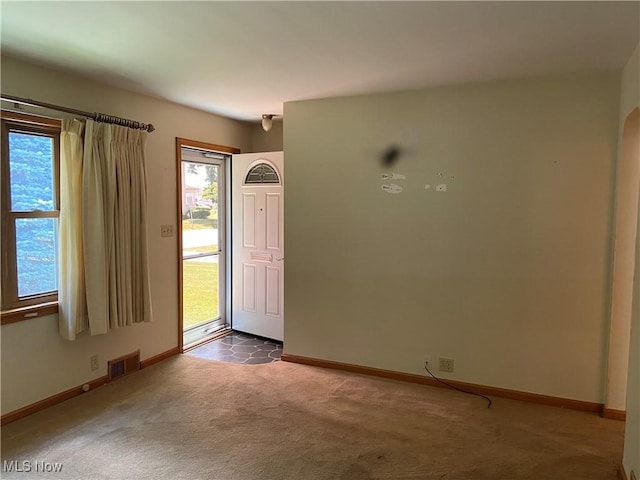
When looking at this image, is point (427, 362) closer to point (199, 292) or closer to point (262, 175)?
point (262, 175)

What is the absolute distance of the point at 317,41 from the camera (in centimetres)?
232

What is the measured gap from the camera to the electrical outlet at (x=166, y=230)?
3.88 m

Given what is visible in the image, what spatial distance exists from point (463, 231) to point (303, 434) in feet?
6.06

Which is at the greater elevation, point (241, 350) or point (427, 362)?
point (427, 362)

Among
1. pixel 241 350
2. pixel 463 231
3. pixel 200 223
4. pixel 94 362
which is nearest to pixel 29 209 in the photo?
pixel 94 362

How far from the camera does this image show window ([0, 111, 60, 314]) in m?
2.75

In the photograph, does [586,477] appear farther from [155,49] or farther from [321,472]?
[155,49]

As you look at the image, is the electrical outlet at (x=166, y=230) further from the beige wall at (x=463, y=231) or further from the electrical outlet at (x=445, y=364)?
the electrical outlet at (x=445, y=364)

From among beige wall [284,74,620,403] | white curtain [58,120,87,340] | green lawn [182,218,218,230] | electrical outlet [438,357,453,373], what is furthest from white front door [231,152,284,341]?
white curtain [58,120,87,340]

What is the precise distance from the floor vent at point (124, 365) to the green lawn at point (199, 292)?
107 cm

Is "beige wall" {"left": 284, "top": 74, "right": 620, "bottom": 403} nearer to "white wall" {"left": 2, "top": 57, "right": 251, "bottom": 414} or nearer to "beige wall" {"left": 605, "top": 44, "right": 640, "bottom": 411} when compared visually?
"beige wall" {"left": 605, "top": 44, "right": 640, "bottom": 411}

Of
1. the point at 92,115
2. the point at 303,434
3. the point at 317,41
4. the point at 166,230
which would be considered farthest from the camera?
the point at 166,230
